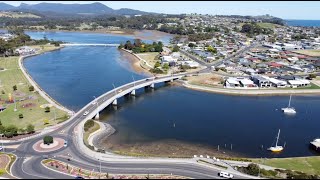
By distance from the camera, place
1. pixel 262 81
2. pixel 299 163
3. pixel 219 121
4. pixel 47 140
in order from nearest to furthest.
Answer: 1. pixel 299 163
2. pixel 47 140
3. pixel 219 121
4. pixel 262 81

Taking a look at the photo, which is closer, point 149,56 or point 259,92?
point 259,92

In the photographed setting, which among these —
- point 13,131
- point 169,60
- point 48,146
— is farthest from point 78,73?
point 48,146

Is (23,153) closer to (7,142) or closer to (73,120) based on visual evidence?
(7,142)

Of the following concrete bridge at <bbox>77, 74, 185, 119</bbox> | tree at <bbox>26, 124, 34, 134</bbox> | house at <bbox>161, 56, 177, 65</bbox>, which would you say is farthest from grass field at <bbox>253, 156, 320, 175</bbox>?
house at <bbox>161, 56, 177, 65</bbox>

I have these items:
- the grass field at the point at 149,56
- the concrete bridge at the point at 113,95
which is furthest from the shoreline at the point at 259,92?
the grass field at the point at 149,56

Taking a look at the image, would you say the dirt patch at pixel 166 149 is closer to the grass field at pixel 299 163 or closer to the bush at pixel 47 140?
the grass field at pixel 299 163

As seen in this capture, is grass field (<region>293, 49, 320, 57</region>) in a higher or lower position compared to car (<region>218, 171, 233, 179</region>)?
higher

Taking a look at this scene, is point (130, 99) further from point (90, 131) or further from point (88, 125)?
point (90, 131)

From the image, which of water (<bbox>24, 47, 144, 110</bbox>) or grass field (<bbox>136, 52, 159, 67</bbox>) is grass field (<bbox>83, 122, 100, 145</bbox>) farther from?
grass field (<bbox>136, 52, 159, 67</bbox>)
